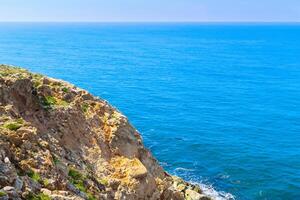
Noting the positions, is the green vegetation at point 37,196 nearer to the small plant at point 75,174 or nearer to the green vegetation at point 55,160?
the green vegetation at point 55,160

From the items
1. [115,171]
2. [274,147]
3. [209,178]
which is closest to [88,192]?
[115,171]

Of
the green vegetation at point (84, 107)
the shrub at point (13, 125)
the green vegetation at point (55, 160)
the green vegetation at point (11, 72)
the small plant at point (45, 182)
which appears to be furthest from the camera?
the green vegetation at point (84, 107)

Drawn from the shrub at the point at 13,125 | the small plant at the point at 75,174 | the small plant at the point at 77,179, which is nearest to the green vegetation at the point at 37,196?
the small plant at the point at 77,179

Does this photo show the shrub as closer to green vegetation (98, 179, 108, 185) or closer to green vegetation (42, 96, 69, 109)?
green vegetation (42, 96, 69, 109)

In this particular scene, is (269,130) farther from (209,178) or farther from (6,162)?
(6,162)

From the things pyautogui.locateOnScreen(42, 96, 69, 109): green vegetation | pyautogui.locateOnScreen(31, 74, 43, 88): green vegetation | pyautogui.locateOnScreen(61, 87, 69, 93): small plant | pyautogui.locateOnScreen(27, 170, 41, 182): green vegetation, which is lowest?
pyautogui.locateOnScreen(27, 170, 41, 182): green vegetation

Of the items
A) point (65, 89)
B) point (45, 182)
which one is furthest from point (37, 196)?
point (65, 89)

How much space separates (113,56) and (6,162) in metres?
→ 157

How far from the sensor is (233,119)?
289 feet

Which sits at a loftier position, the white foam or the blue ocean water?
the blue ocean water

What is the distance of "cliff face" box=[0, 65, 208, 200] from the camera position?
22047mm

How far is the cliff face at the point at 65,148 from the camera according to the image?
22047 millimetres

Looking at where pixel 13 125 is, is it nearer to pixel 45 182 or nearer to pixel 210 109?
pixel 45 182

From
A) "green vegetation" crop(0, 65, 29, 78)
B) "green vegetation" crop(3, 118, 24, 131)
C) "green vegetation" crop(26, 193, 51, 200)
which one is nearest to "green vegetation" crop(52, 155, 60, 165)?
"green vegetation" crop(3, 118, 24, 131)
